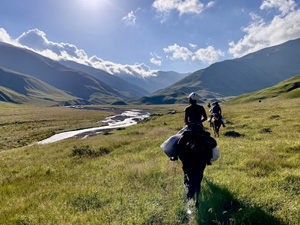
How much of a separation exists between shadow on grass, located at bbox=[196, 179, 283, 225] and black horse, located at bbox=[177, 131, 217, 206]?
1.59 feet

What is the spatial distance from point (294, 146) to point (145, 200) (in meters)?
9.80

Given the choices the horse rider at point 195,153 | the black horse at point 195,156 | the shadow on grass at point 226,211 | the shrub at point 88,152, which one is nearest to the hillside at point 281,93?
the shrub at point 88,152

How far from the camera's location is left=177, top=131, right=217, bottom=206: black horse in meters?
5.25

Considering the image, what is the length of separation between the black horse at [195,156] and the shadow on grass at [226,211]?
49cm

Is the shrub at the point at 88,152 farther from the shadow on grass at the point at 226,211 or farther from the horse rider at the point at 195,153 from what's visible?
the shadow on grass at the point at 226,211

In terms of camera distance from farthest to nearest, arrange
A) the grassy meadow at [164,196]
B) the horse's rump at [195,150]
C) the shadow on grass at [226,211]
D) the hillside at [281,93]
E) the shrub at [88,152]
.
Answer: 1. the hillside at [281,93]
2. the shrub at [88,152]
3. the horse's rump at [195,150]
4. the grassy meadow at [164,196]
5. the shadow on grass at [226,211]

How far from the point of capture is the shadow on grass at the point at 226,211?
14.2 ft

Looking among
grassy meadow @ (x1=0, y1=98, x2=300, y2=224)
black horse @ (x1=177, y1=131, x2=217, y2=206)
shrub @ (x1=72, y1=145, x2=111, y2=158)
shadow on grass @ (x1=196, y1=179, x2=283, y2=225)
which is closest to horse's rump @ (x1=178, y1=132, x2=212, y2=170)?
black horse @ (x1=177, y1=131, x2=217, y2=206)

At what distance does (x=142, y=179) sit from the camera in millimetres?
7484

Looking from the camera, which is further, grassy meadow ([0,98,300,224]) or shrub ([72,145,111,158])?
shrub ([72,145,111,158])

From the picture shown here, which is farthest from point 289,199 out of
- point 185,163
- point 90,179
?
point 90,179

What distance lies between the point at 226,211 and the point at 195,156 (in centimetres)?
172

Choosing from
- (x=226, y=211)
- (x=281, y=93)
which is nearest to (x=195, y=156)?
(x=226, y=211)

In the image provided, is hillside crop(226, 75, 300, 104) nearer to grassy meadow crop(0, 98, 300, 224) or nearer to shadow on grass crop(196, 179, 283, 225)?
grassy meadow crop(0, 98, 300, 224)
